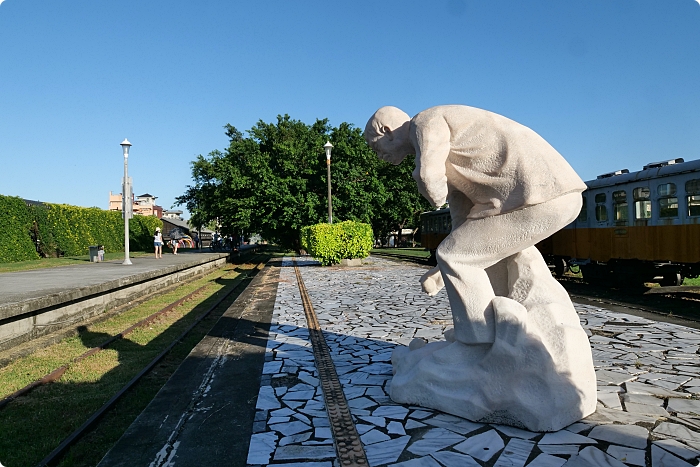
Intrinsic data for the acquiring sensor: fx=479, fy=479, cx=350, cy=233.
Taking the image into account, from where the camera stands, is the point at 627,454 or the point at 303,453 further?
the point at 303,453

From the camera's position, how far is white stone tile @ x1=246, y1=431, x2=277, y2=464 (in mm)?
2815

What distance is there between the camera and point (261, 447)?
2.98 meters

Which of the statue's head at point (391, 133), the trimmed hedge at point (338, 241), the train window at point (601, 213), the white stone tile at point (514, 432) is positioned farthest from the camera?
the trimmed hedge at point (338, 241)

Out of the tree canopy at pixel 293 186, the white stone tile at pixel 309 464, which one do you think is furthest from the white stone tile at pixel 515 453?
the tree canopy at pixel 293 186

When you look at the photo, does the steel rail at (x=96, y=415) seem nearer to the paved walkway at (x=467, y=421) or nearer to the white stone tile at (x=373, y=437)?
the paved walkway at (x=467, y=421)

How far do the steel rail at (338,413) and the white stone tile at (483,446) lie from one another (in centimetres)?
61

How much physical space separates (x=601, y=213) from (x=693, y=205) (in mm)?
2830

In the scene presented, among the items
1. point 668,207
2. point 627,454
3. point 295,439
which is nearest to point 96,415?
point 295,439

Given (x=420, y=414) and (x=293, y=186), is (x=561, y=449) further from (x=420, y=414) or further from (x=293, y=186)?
(x=293, y=186)

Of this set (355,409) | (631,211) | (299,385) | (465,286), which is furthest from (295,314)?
(631,211)

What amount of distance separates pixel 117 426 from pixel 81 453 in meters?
0.53

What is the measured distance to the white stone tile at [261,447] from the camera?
2815mm

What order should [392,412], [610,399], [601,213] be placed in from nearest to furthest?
[392,412] → [610,399] → [601,213]

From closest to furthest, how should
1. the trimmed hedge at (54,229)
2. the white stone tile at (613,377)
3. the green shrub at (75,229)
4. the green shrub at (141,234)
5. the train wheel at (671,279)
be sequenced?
the white stone tile at (613,377) < the train wheel at (671,279) < the trimmed hedge at (54,229) < the green shrub at (75,229) < the green shrub at (141,234)
